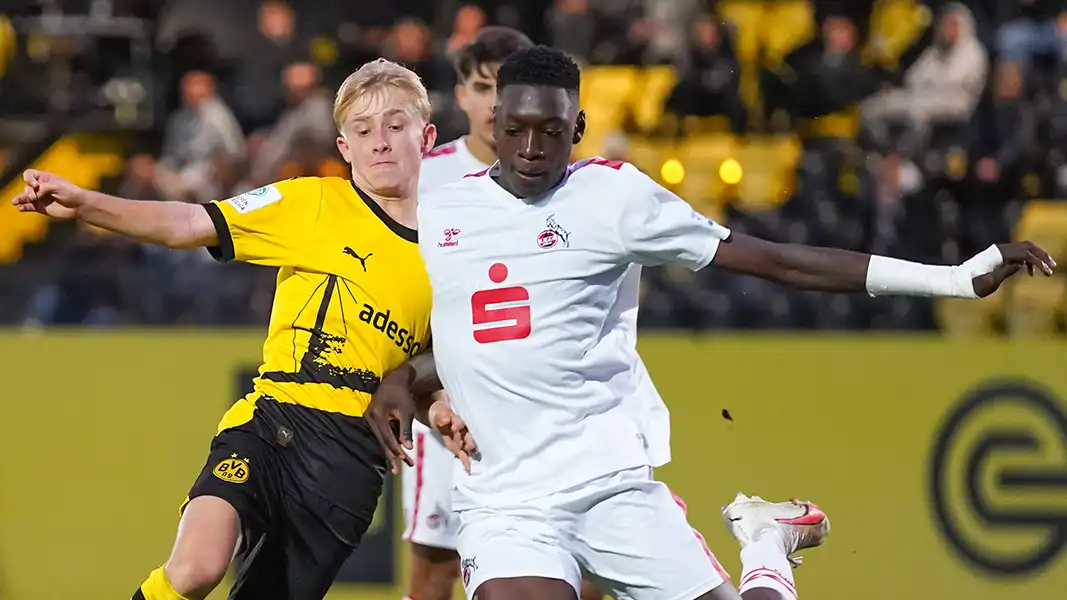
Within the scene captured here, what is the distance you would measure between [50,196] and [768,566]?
2516mm

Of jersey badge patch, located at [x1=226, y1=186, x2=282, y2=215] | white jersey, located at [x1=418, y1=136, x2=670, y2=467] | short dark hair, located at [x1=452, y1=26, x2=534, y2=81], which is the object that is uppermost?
short dark hair, located at [x1=452, y1=26, x2=534, y2=81]

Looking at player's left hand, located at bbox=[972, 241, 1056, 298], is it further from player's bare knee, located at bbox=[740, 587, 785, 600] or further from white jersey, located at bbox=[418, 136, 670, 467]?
player's bare knee, located at bbox=[740, 587, 785, 600]

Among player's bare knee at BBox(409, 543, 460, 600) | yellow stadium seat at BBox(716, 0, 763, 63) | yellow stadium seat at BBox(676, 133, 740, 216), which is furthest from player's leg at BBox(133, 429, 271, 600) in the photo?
yellow stadium seat at BBox(716, 0, 763, 63)

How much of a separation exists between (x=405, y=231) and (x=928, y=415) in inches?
196

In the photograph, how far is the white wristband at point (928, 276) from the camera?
14.4ft

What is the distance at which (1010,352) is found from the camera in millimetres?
9281

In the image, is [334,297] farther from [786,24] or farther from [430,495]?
[786,24]

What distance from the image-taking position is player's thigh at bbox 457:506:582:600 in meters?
4.48

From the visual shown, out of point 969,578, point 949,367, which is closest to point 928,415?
point 949,367

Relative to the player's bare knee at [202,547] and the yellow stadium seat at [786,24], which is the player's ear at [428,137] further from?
the yellow stadium seat at [786,24]

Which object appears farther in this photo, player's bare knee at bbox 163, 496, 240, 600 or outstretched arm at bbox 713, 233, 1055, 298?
player's bare knee at bbox 163, 496, 240, 600

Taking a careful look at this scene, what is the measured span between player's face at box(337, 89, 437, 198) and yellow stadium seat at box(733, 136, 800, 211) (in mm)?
6112

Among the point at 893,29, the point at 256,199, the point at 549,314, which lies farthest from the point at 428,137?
the point at 893,29

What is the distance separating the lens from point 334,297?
16.7 feet
